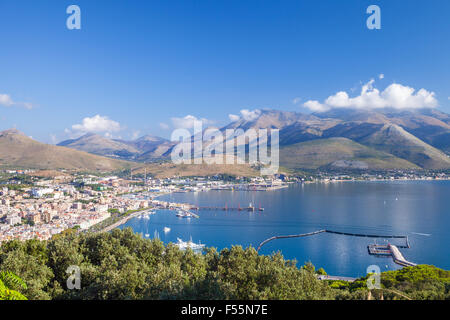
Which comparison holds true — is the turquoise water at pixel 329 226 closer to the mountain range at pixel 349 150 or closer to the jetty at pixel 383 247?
the jetty at pixel 383 247

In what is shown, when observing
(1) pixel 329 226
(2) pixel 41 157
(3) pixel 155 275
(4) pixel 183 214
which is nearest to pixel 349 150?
(1) pixel 329 226

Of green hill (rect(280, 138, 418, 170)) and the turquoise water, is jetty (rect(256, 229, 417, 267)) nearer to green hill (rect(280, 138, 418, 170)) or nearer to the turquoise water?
the turquoise water

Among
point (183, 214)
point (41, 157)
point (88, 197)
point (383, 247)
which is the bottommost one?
point (383, 247)

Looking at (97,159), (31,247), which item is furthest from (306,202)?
(97,159)

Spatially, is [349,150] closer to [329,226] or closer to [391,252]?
[329,226]

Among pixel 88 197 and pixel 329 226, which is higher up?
pixel 88 197

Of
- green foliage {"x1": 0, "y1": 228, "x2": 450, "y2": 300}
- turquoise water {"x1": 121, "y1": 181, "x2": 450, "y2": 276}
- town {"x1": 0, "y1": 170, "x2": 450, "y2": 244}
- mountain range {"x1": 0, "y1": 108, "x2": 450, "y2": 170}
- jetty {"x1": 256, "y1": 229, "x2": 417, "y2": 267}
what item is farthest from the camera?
mountain range {"x1": 0, "y1": 108, "x2": 450, "y2": 170}

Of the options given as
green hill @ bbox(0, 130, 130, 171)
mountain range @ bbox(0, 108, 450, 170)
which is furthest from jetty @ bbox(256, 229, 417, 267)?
green hill @ bbox(0, 130, 130, 171)

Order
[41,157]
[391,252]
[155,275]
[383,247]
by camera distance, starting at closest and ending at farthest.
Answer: [155,275]
[391,252]
[383,247]
[41,157]

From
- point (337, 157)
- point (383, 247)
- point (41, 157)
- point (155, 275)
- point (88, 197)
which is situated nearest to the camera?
point (155, 275)

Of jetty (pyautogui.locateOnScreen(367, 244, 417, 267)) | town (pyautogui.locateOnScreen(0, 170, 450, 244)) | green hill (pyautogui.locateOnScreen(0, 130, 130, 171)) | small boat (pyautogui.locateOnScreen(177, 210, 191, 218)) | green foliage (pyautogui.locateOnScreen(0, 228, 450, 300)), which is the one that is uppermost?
green hill (pyautogui.locateOnScreen(0, 130, 130, 171))
